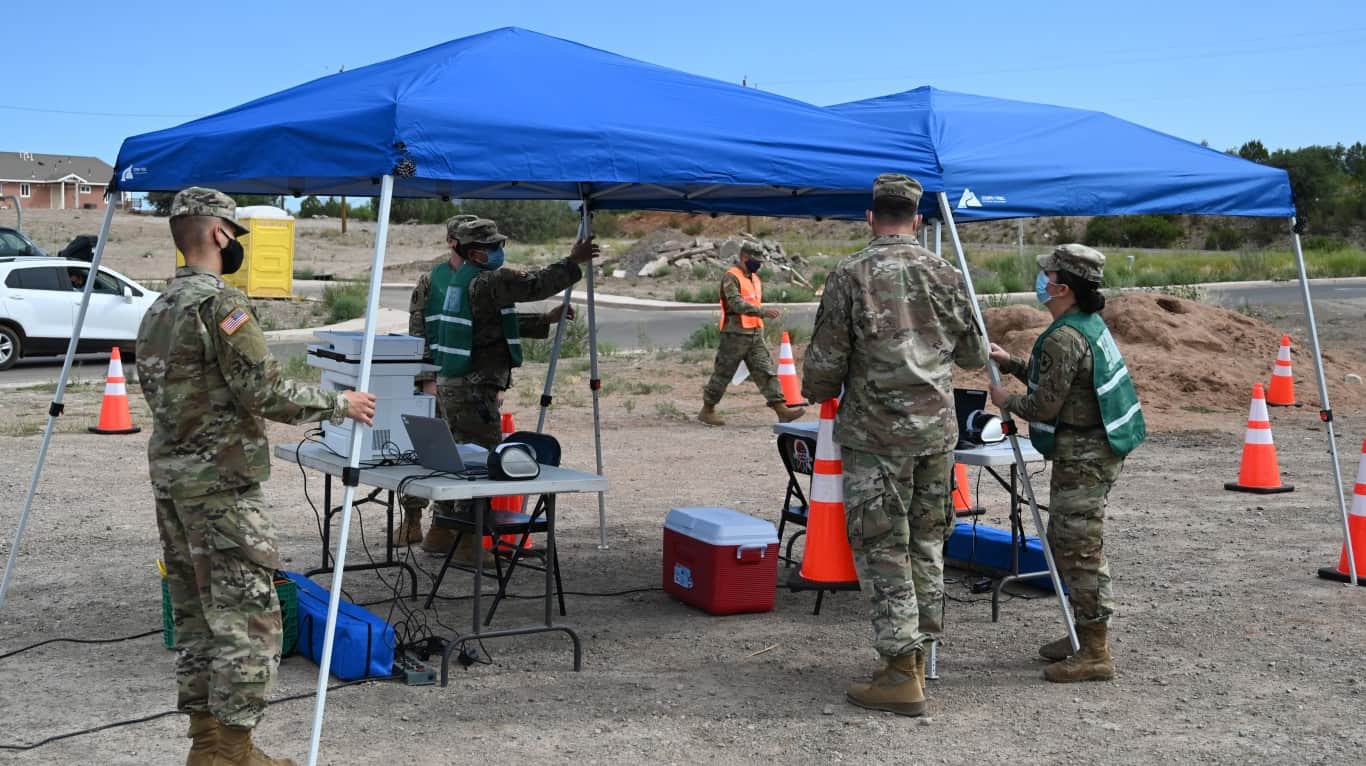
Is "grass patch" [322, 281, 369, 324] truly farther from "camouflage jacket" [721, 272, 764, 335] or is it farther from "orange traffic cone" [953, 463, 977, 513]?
"orange traffic cone" [953, 463, 977, 513]

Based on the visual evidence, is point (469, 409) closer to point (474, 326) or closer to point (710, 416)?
point (474, 326)

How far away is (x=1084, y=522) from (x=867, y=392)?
4.16ft

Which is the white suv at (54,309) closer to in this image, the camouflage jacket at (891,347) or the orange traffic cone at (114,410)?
the orange traffic cone at (114,410)

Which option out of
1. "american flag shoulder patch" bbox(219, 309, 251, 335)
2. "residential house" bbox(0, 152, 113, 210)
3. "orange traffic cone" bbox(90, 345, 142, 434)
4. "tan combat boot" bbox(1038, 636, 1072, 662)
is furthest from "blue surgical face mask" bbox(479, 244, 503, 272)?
"residential house" bbox(0, 152, 113, 210)

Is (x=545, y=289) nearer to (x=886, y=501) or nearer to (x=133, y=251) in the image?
Answer: (x=886, y=501)

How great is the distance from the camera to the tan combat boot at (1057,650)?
6531 mm

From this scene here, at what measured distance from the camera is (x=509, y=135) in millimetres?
5746

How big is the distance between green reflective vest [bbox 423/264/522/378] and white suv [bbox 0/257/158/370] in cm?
1238

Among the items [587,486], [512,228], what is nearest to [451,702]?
[587,486]

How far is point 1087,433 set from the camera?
20.2 ft

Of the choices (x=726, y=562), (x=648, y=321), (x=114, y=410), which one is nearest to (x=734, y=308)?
(x=114, y=410)

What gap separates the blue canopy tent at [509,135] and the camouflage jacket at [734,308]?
21.0ft

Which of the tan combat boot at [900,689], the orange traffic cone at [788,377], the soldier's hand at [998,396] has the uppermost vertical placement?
the soldier's hand at [998,396]

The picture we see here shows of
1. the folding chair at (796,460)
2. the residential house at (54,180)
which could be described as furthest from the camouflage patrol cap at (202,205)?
the residential house at (54,180)
